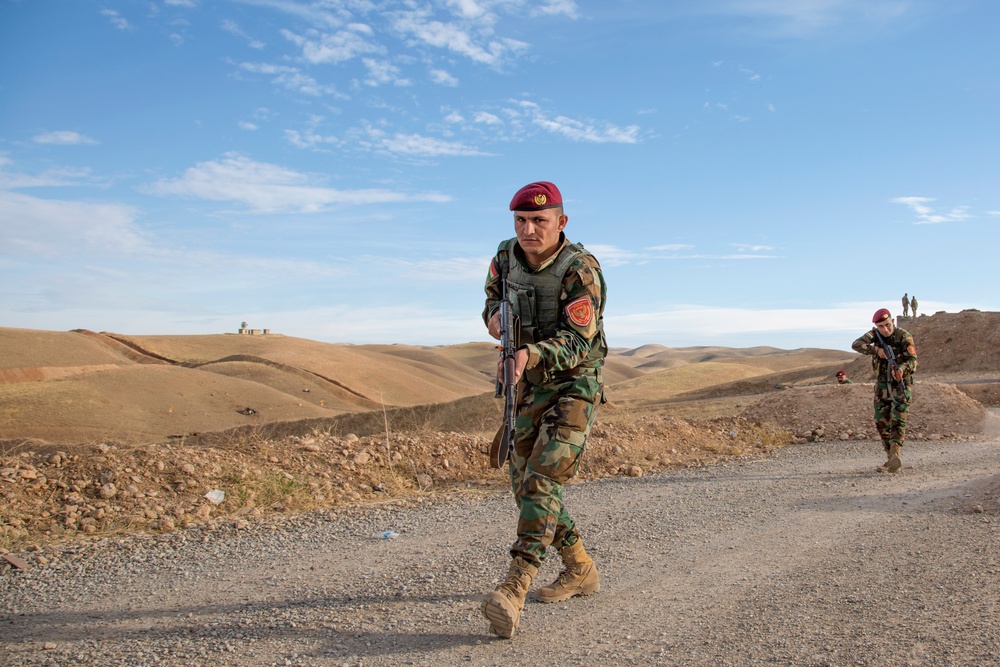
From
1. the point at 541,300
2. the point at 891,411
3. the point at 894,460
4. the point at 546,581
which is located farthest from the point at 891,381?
the point at 541,300

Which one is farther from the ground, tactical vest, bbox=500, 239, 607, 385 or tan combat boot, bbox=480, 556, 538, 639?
tactical vest, bbox=500, 239, 607, 385

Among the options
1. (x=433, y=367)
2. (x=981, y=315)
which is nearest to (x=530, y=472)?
(x=981, y=315)

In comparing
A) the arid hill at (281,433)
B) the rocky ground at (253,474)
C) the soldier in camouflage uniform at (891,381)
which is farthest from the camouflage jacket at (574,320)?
the soldier in camouflage uniform at (891,381)

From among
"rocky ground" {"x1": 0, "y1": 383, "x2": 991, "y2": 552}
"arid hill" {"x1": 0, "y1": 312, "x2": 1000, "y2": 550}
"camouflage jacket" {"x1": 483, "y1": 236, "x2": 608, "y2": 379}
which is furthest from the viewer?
"arid hill" {"x1": 0, "y1": 312, "x2": 1000, "y2": 550}

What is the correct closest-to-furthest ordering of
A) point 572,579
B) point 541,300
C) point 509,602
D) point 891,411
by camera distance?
point 509,602, point 541,300, point 572,579, point 891,411

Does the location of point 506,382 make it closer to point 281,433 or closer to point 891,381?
point 891,381

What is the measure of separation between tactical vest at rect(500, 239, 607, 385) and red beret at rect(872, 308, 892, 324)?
729 centimetres

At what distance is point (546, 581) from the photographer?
4.95 meters

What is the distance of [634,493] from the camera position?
27.5ft

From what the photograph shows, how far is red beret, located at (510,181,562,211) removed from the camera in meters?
4.28

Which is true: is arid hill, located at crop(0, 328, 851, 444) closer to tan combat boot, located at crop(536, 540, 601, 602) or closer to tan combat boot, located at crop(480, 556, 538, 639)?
tan combat boot, located at crop(536, 540, 601, 602)

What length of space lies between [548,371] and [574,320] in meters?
0.31

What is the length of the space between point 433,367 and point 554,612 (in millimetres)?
75943

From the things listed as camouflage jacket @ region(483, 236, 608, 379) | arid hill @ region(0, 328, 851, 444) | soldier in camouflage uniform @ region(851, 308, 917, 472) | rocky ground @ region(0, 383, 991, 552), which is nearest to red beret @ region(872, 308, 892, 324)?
soldier in camouflage uniform @ region(851, 308, 917, 472)
